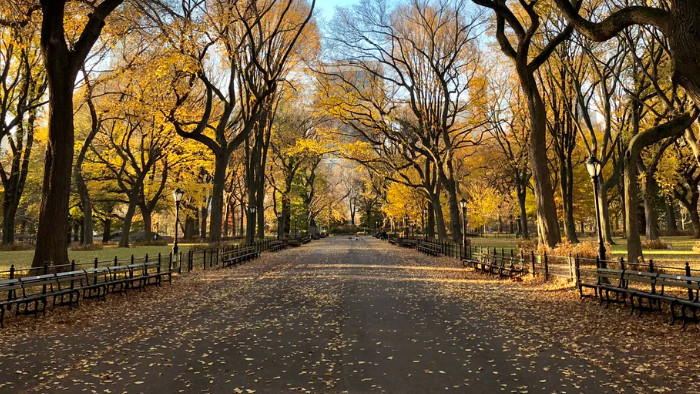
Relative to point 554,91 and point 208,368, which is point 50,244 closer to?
point 208,368

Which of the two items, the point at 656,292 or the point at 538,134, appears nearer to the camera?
the point at 656,292

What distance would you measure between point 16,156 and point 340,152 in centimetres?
2211

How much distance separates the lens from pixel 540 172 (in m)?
15.1

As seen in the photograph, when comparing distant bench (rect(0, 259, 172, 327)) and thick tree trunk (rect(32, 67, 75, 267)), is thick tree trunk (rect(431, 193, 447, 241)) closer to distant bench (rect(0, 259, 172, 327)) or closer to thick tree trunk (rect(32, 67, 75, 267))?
distant bench (rect(0, 259, 172, 327))

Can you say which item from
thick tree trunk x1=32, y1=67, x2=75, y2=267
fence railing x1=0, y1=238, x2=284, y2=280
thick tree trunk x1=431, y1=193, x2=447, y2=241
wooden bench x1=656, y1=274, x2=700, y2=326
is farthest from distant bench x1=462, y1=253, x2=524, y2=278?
thick tree trunk x1=32, y1=67, x2=75, y2=267

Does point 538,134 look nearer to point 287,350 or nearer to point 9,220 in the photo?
point 287,350

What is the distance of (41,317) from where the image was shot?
8.88 m

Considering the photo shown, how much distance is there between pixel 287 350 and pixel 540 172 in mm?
11992

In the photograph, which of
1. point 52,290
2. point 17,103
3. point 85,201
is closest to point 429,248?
point 52,290

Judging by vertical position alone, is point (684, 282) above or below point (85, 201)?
below

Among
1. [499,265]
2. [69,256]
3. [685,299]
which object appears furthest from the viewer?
[69,256]

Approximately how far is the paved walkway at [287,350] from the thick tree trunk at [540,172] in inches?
225

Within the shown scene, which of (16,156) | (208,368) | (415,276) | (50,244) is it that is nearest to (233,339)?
(208,368)

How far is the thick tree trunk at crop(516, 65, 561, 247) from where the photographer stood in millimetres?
14945
